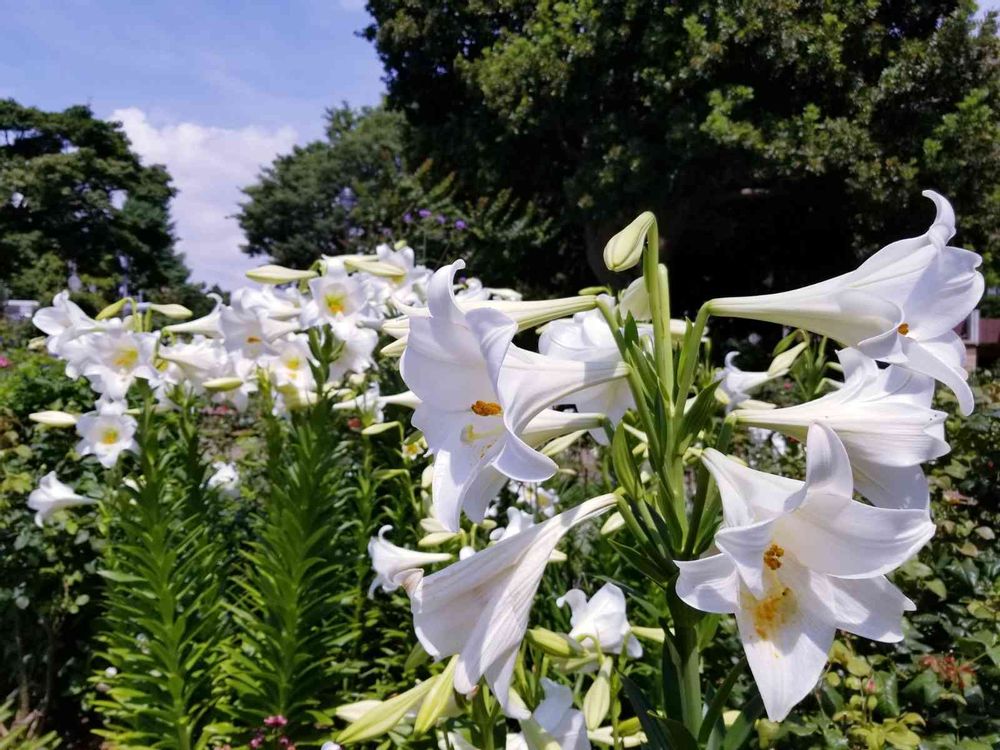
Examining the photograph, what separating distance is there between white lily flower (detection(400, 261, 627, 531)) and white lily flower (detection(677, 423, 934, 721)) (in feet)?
0.60

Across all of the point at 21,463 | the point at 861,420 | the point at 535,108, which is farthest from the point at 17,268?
the point at 861,420

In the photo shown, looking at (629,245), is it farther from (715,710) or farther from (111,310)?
(111,310)

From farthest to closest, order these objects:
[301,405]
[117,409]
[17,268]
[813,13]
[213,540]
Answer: [17,268] → [813,13] → [213,540] → [301,405] → [117,409]

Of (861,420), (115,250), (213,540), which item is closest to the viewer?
(861,420)

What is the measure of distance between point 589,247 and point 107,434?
10.5 metres

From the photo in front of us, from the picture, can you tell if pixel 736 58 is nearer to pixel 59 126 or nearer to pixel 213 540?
pixel 213 540

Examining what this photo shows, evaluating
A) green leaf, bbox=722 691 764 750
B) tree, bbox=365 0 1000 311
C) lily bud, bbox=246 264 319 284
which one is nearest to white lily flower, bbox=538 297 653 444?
green leaf, bbox=722 691 764 750

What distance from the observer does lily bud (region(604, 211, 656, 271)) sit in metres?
0.83

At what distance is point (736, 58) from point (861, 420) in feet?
35.6

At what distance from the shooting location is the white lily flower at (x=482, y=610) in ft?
2.33

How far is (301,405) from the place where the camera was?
259 centimetres

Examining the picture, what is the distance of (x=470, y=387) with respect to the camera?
81 centimetres

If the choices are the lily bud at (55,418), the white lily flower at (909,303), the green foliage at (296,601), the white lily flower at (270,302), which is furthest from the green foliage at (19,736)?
the white lily flower at (909,303)

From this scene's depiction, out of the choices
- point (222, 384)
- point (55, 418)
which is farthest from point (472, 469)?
point (55, 418)
